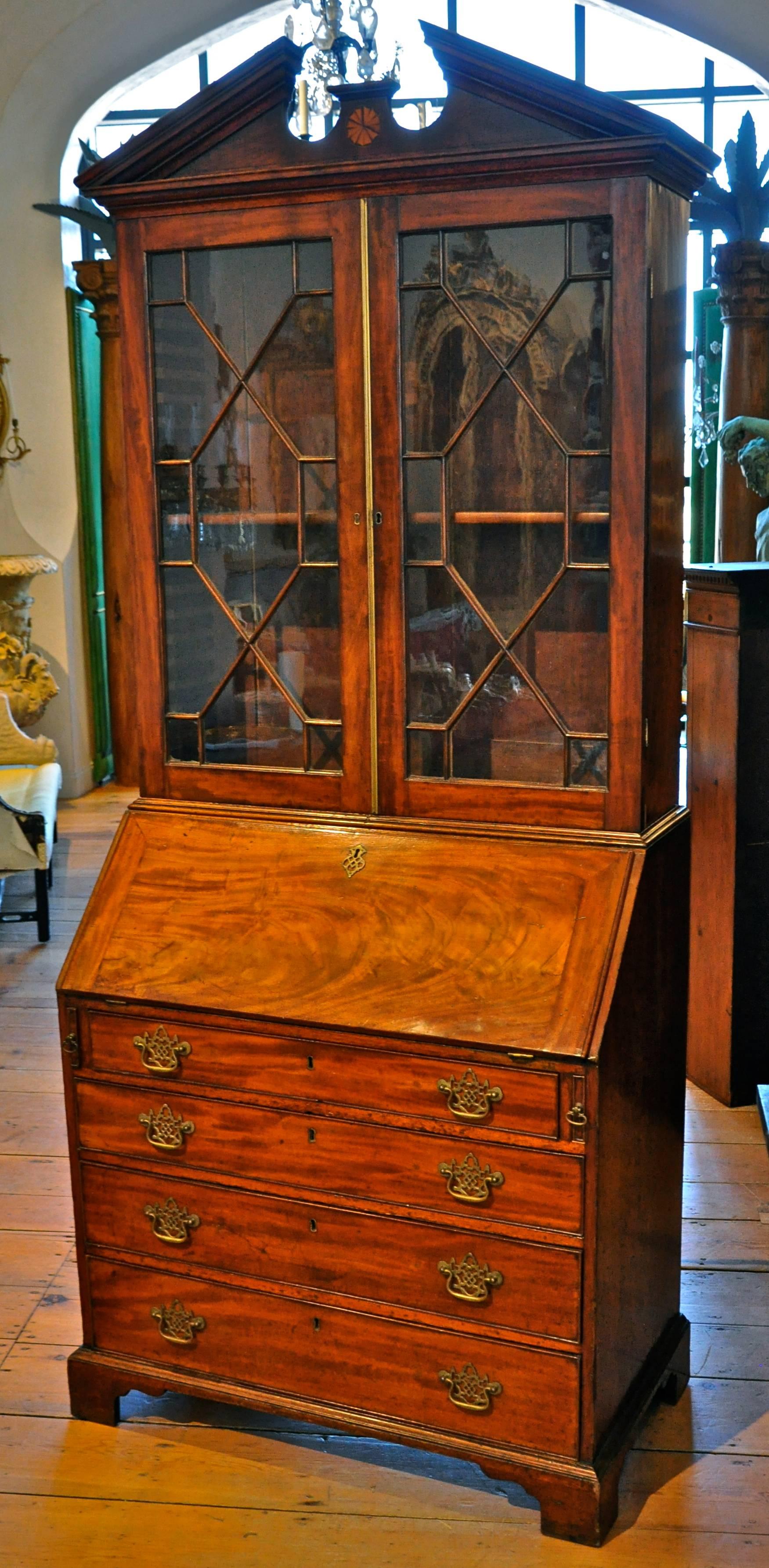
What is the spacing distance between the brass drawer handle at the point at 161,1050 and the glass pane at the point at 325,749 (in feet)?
1.60

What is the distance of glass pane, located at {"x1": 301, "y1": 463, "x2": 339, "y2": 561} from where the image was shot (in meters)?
2.30

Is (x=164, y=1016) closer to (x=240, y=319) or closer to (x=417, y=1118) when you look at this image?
(x=417, y=1118)

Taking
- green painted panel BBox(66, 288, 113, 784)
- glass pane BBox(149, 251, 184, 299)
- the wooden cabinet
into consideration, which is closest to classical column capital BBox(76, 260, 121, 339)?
green painted panel BBox(66, 288, 113, 784)

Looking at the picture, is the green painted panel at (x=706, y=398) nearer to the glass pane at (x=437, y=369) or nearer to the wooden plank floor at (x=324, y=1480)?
the wooden plank floor at (x=324, y=1480)

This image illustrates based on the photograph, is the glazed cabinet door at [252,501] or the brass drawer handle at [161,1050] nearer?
the glazed cabinet door at [252,501]

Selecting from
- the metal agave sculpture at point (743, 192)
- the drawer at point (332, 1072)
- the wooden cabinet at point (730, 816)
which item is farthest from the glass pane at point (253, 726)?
the metal agave sculpture at point (743, 192)

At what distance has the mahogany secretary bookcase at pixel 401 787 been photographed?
2.11 meters

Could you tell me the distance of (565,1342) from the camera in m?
2.15

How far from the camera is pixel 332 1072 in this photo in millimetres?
2246

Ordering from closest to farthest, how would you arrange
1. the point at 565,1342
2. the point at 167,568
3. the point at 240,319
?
the point at 565,1342 → the point at 240,319 → the point at 167,568

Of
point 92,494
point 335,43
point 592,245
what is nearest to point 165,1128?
point 592,245

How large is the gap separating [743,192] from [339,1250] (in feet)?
20.8

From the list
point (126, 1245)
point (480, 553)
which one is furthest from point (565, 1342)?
point (480, 553)

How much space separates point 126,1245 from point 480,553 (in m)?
1.29
